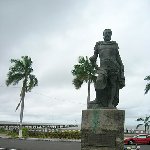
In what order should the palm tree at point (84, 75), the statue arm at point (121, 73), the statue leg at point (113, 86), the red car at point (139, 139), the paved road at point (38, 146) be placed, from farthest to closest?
1. the palm tree at point (84, 75)
2. the red car at point (139, 139)
3. the paved road at point (38, 146)
4. the statue arm at point (121, 73)
5. the statue leg at point (113, 86)

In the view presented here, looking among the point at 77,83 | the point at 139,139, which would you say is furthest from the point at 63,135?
the point at 77,83

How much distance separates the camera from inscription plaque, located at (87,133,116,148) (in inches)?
374

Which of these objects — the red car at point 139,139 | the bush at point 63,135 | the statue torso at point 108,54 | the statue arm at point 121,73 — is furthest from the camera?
the bush at point 63,135

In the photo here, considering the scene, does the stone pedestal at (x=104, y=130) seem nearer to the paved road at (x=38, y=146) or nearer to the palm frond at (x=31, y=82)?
the paved road at (x=38, y=146)

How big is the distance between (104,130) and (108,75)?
61.0 inches

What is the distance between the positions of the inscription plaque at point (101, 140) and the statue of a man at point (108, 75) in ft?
2.73

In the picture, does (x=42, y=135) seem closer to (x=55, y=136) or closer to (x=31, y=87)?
(x=55, y=136)

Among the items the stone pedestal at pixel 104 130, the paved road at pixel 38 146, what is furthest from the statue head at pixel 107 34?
the paved road at pixel 38 146

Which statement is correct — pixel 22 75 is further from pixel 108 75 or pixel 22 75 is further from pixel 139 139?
pixel 108 75

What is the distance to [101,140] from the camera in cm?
957

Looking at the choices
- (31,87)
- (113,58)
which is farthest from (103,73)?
(31,87)

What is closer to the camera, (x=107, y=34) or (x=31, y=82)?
(x=107, y=34)

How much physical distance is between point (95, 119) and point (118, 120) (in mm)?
590

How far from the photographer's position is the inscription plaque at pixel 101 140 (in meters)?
9.49
